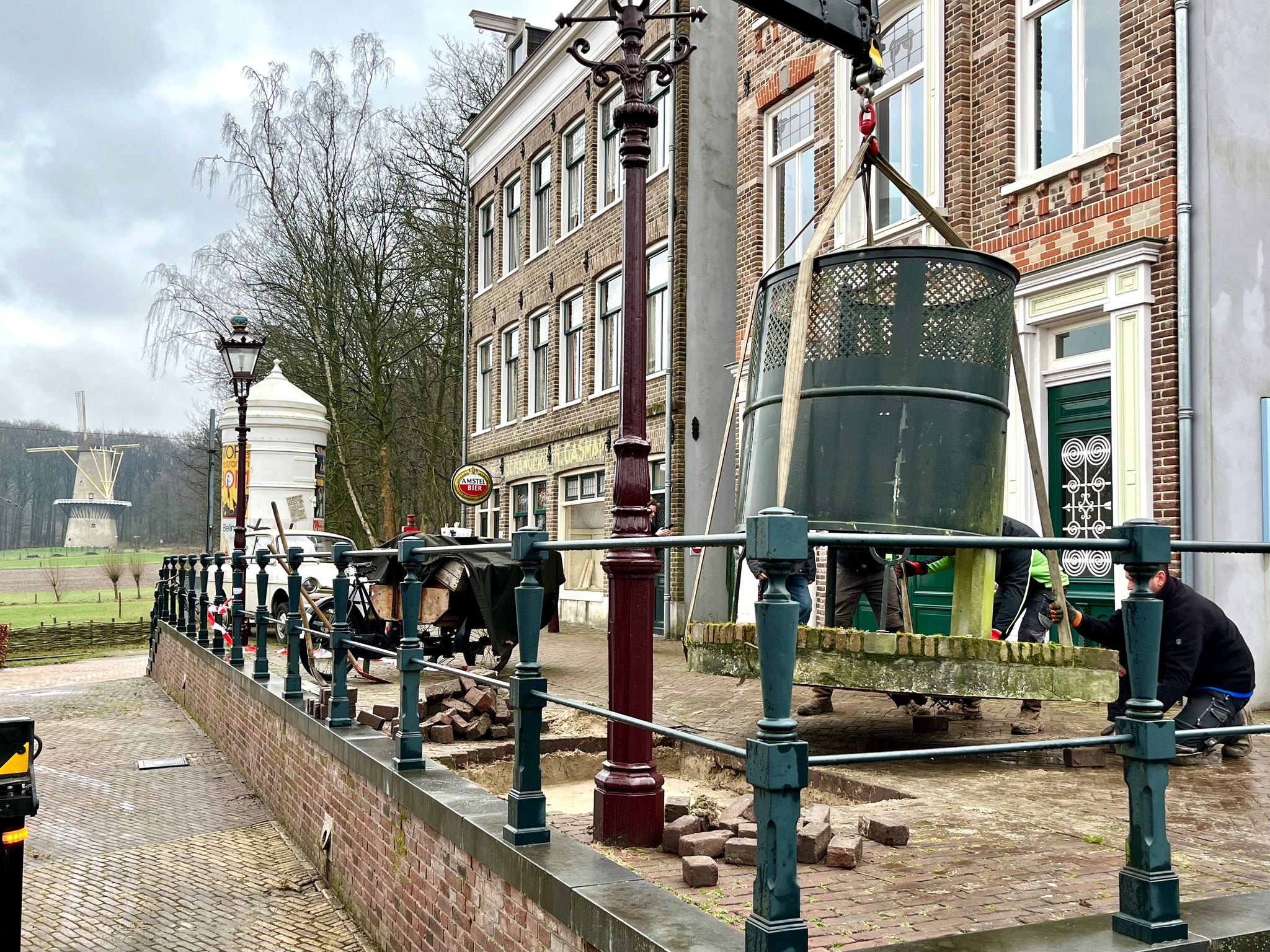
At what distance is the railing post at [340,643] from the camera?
6809mm

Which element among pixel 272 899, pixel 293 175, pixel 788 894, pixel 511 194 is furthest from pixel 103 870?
pixel 293 175

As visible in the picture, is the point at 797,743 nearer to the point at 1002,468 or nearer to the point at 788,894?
the point at 788,894

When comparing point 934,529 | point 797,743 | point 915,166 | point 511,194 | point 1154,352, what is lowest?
point 797,743

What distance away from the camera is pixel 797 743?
2.65 metres

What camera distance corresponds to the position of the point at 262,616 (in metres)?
9.31

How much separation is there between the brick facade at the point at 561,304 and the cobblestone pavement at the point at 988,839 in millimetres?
10373

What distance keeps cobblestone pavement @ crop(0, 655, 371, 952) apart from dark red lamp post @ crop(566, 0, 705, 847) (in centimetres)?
212

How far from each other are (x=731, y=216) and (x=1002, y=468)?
14.5 meters

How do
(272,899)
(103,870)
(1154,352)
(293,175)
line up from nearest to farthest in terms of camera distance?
(272,899) → (103,870) → (1154,352) → (293,175)

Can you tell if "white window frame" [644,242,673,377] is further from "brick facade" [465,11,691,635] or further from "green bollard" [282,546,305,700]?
"green bollard" [282,546,305,700]

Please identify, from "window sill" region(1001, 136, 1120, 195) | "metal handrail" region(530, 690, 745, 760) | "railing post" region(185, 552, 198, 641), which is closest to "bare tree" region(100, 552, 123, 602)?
"railing post" region(185, 552, 198, 641)

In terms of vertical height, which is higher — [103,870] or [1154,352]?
[1154,352]

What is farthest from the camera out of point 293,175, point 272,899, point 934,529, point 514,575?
point 293,175

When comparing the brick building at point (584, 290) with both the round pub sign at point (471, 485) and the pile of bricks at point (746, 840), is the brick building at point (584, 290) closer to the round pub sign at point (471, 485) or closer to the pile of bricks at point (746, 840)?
the round pub sign at point (471, 485)
